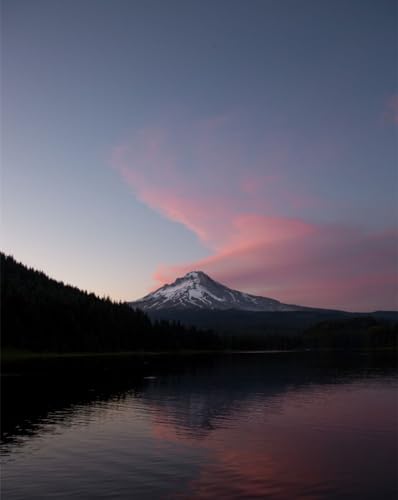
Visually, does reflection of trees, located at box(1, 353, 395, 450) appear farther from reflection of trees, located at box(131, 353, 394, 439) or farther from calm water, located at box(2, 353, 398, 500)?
calm water, located at box(2, 353, 398, 500)

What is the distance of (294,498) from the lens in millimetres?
30000

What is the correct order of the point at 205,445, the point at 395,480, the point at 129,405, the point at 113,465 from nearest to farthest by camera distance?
the point at 395,480 → the point at 113,465 → the point at 205,445 → the point at 129,405

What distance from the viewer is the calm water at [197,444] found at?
105 ft

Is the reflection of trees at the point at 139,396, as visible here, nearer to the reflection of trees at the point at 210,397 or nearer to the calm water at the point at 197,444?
the reflection of trees at the point at 210,397

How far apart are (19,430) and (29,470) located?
1472cm

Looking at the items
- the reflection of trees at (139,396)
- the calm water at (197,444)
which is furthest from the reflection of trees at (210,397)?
the calm water at (197,444)

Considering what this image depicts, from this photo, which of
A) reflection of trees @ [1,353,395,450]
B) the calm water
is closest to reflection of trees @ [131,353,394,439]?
reflection of trees @ [1,353,395,450]

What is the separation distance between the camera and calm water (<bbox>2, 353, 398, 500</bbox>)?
32.0 metres

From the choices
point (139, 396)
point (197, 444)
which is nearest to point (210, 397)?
point (139, 396)

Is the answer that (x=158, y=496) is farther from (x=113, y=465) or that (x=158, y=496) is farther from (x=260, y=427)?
(x=260, y=427)

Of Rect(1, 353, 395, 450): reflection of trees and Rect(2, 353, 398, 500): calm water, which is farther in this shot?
Rect(1, 353, 395, 450): reflection of trees

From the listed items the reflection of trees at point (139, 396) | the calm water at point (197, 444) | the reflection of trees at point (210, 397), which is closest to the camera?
the calm water at point (197, 444)

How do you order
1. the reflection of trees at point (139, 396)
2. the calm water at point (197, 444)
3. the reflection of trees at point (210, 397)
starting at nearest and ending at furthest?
the calm water at point (197, 444) < the reflection of trees at point (139, 396) < the reflection of trees at point (210, 397)

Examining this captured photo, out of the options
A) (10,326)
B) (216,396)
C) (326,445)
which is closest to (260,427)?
(326,445)
